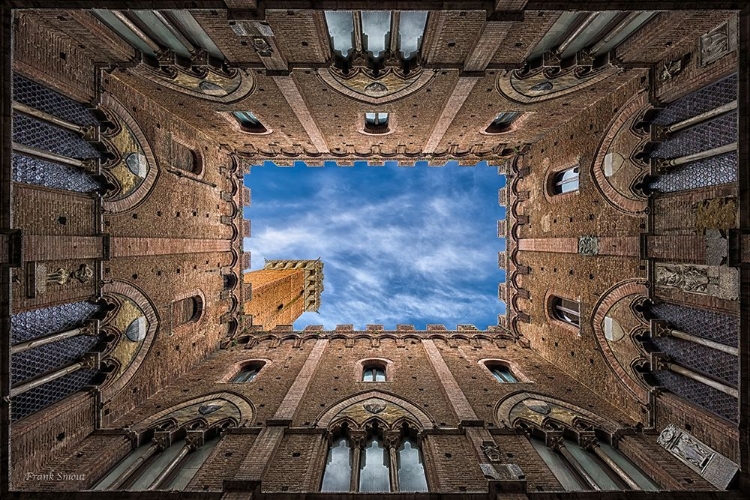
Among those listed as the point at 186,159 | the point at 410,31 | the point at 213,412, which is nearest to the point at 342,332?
the point at 213,412

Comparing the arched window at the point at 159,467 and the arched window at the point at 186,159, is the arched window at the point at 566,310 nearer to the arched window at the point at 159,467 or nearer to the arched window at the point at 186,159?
the arched window at the point at 159,467

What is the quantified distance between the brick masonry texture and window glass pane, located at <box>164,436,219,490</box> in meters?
0.70

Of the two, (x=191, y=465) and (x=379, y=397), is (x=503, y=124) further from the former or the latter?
(x=191, y=465)

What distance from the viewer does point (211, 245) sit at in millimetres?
17547

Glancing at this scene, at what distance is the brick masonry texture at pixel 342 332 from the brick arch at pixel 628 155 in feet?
1.07

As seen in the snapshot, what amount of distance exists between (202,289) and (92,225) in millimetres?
6774

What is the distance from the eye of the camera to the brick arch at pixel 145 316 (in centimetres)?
1107

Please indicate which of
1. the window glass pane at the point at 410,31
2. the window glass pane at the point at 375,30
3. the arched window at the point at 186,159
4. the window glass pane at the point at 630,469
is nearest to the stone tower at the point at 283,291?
the arched window at the point at 186,159

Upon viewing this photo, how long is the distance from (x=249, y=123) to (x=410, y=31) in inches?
387

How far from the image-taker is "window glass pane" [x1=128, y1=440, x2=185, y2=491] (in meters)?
9.28

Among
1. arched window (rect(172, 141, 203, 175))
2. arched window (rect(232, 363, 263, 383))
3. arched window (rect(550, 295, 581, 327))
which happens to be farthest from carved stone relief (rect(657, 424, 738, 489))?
arched window (rect(172, 141, 203, 175))

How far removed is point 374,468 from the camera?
386 inches

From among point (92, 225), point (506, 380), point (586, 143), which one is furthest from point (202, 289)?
point (586, 143)

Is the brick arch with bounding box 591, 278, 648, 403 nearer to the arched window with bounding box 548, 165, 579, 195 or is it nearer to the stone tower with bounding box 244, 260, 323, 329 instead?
the arched window with bounding box 548, 165, 579, 195
